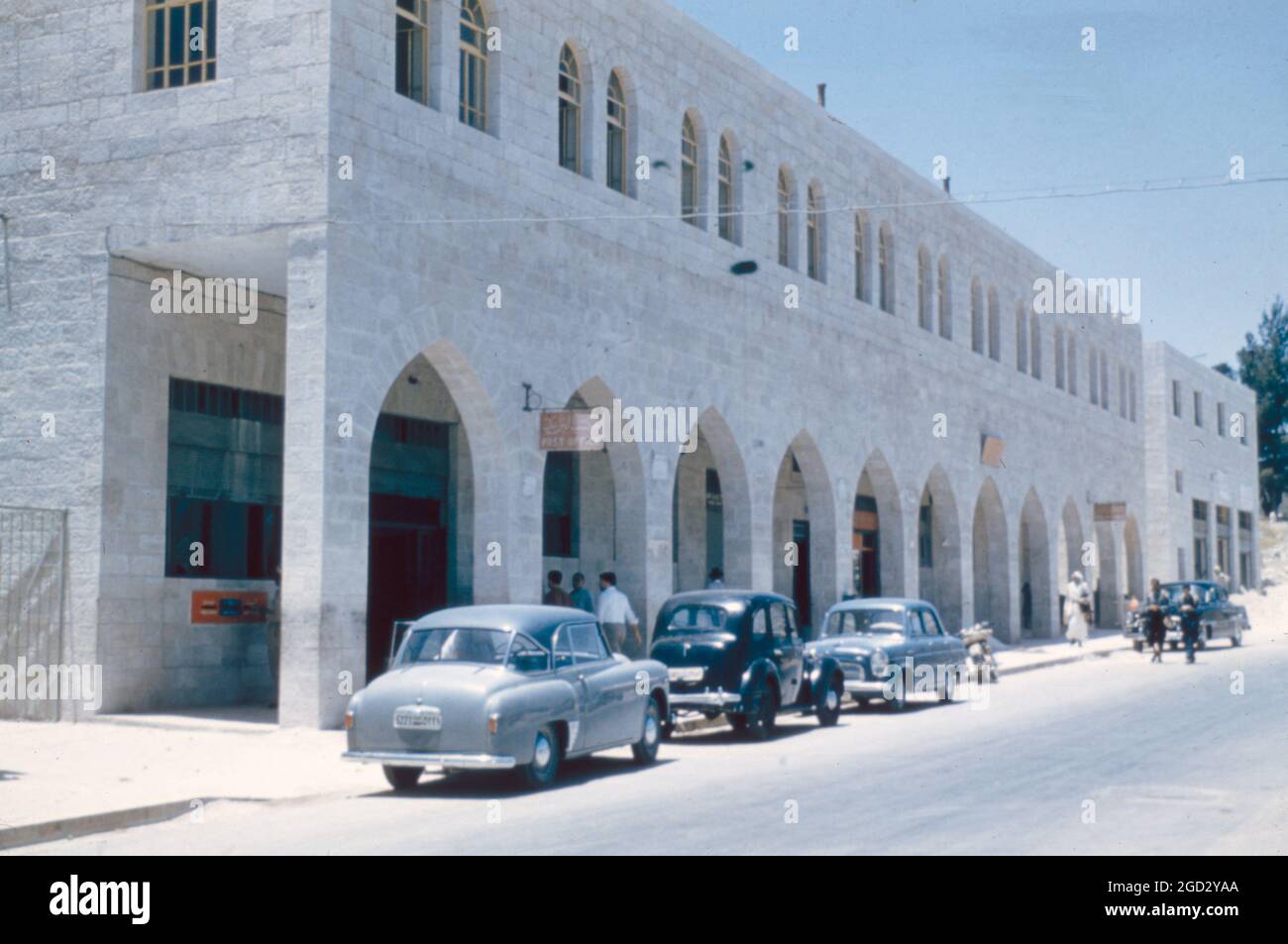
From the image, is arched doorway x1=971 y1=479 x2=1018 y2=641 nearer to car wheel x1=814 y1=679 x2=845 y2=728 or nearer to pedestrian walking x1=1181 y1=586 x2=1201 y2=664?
pedestrian walking x1=1181 y1=586 x2=1201 y2=664

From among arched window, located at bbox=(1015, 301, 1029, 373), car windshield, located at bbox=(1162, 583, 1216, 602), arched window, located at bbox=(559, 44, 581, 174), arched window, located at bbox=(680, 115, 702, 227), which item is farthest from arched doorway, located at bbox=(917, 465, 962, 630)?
arched window, located at bbox=(559, 44, 581, 174)

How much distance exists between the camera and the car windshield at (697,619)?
16.6 meters

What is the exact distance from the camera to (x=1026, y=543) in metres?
42.2

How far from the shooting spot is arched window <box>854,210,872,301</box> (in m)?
30.9

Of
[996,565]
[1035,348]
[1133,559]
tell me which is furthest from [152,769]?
[1133,559]

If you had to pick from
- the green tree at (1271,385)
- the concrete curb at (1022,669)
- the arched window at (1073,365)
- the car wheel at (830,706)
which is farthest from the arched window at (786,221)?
the green tree at (1271,385)

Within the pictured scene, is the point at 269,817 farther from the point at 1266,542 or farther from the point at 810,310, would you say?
the point at 1266,542

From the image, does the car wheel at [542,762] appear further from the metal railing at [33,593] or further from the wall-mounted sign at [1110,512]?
the wall-mounted sign at [1110,512]

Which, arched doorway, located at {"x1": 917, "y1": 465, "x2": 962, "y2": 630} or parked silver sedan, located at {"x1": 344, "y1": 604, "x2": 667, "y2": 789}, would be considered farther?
arched doorway, located at {"x1": 917, "y1": 465, "x2": 962, "y2": 630}

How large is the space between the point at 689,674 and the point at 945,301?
Answer: 70.2 feet

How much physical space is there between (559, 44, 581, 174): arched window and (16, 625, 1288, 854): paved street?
9.53 metres

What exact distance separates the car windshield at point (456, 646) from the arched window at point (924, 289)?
2332cm
